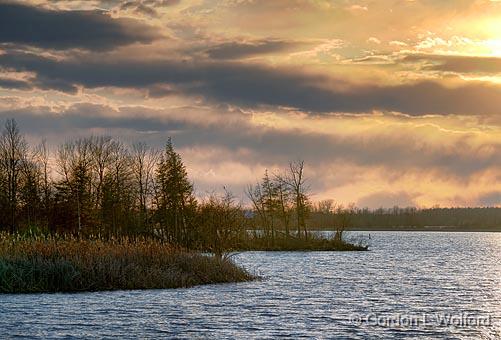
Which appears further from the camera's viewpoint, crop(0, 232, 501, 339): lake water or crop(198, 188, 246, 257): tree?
crop(198, 188, 246, 257): tree

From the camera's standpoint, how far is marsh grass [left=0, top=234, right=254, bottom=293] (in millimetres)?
42719

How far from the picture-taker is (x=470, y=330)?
30.9 meters

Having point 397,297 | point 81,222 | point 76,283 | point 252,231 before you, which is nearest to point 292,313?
point 397,297

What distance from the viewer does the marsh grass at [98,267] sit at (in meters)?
42.7

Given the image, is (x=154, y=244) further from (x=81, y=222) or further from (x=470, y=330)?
(x=81, y=222)

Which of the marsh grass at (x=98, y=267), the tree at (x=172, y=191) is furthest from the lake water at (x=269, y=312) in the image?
the tree at (x=172, y=191)

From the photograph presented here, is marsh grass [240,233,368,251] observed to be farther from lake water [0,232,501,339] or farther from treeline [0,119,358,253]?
lake water [0,232,501,339]

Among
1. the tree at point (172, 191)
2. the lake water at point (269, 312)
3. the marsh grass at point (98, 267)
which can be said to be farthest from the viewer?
the tree at point (172, 191)

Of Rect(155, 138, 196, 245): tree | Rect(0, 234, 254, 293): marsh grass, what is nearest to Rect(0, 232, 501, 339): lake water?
Rect(0, 234, 254, 293): marsh grass

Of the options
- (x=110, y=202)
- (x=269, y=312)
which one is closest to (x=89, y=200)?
(x=110, y=202)

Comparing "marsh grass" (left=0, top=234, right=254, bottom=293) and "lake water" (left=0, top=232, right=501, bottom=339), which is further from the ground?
"marsh grass" (left=0, top=234, right=254, bottom=293)

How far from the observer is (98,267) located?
43.9 metres

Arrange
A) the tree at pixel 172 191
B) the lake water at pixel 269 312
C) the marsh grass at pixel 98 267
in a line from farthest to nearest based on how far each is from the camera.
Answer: the tree at pixel 172 191
the marsh grass at pixel 98 267
the lake water at pixel 269 312

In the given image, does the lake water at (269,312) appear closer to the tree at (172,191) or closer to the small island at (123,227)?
the small island at (123,227)
